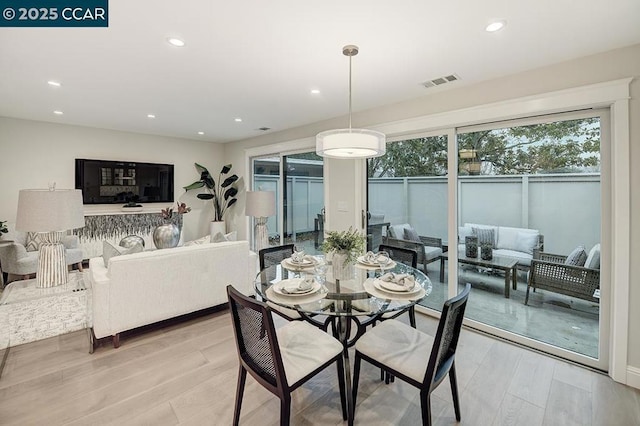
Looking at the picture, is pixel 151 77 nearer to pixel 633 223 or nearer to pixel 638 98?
pixel 638 98

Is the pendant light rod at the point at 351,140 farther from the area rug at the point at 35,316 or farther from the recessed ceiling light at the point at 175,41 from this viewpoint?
the area rug at the point at 35,316

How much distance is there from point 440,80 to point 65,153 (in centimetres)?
578

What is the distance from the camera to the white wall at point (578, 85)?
2164 millimetres

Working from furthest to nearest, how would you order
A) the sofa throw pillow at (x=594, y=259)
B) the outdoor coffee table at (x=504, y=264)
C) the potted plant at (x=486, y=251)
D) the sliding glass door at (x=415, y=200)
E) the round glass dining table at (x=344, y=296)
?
the sliding glass door at (x=415, y=200), the potted plant at (x=486, y=251), the outdoor coffee table at (x=504, y=264), the sofa throw pillow at (x=594, y=259), the round glass dining table at (x=344, y=296)

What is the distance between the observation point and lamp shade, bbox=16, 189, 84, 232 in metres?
2.47

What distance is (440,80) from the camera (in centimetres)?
289

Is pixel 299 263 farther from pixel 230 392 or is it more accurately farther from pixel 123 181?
pixel 123 181

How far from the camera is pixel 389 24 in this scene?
199cm

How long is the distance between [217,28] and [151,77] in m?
1.26

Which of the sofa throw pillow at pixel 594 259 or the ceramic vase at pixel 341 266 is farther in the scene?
the sofa throw pillow at pixel 594 259

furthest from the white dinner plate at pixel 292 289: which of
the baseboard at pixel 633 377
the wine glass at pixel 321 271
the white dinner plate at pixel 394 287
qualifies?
the baseboard at pixel 633 377

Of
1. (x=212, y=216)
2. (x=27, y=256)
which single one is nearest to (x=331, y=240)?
(x=27, y=256)

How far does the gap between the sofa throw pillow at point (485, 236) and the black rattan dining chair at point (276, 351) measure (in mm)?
2110

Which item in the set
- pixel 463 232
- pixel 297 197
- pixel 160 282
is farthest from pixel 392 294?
pixel 297 197
